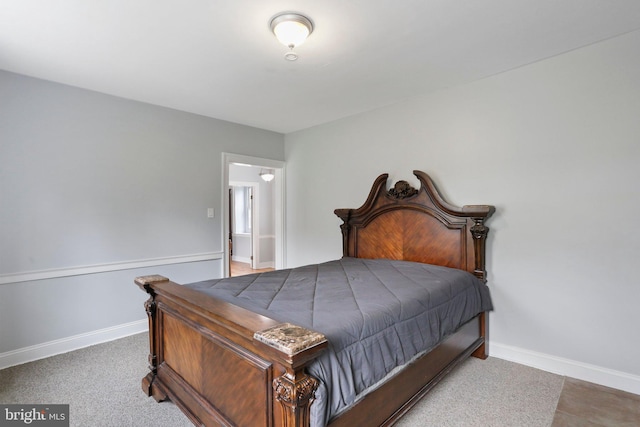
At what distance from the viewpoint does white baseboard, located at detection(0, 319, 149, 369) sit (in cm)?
255

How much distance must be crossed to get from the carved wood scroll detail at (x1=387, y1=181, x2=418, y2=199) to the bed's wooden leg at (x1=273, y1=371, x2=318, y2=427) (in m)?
2.34

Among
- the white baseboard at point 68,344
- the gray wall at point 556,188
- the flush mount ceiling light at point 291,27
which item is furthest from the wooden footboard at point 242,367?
the flush mount ceiling light at point 291,27

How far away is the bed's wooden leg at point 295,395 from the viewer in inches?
41.3

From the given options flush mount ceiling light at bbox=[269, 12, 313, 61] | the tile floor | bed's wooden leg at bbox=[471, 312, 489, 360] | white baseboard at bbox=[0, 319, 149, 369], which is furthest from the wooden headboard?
white baseboard at bbox=[0, 319, 149, 369]


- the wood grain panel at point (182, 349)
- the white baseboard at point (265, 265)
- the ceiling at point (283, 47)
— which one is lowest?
the white baseboard at point (265, 265)

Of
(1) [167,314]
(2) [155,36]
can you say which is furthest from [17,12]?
(1) [167,314]

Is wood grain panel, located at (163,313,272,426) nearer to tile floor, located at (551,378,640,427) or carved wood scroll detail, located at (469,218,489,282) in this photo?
tile floor, located at (551,378,640,427)

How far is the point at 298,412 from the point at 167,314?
4.04ft

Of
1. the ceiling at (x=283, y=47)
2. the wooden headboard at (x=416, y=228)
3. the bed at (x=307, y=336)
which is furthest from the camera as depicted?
the wooden headboard at (x=416, y=228)

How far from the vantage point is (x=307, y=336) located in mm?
1092

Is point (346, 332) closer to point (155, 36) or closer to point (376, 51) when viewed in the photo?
point (376, 51)

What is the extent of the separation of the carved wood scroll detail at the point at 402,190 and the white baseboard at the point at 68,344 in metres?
2.93

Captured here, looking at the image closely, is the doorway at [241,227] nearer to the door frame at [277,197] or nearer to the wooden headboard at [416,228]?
the door frame at [277,197]

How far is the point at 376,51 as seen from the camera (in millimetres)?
2268
